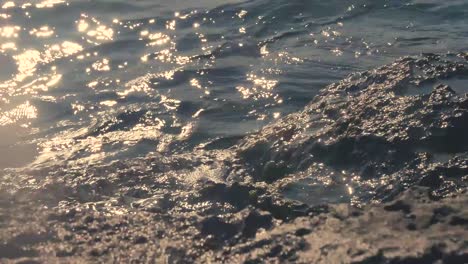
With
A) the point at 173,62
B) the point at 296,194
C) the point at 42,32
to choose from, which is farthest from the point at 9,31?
the point at 296,194

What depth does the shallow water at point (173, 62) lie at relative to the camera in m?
5.05

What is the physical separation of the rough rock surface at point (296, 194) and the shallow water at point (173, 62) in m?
0.52

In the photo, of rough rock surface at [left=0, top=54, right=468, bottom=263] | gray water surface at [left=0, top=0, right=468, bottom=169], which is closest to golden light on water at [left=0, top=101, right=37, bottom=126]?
gray water surface at [left=0, top=0, right=468, bottom=169]

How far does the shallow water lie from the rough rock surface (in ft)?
1.72

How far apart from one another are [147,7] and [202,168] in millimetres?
4239

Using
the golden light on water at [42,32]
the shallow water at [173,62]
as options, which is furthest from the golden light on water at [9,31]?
the golden light on water at [42,32]

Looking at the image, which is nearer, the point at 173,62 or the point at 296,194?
the point at 296,194

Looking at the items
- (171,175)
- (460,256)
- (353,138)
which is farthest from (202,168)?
(460,256)

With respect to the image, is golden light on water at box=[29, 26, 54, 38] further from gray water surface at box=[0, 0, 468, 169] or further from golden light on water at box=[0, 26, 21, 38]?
golden light on water at box=[0, 26, 21, 38]

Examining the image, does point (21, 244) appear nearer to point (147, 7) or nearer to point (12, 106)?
point (12, 106)

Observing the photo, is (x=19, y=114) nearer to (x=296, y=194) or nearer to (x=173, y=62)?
(x=173, y=62)

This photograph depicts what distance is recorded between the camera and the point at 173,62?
21.2ft

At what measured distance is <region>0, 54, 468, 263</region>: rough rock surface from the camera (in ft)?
9.59

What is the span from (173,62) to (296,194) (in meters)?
3.18
